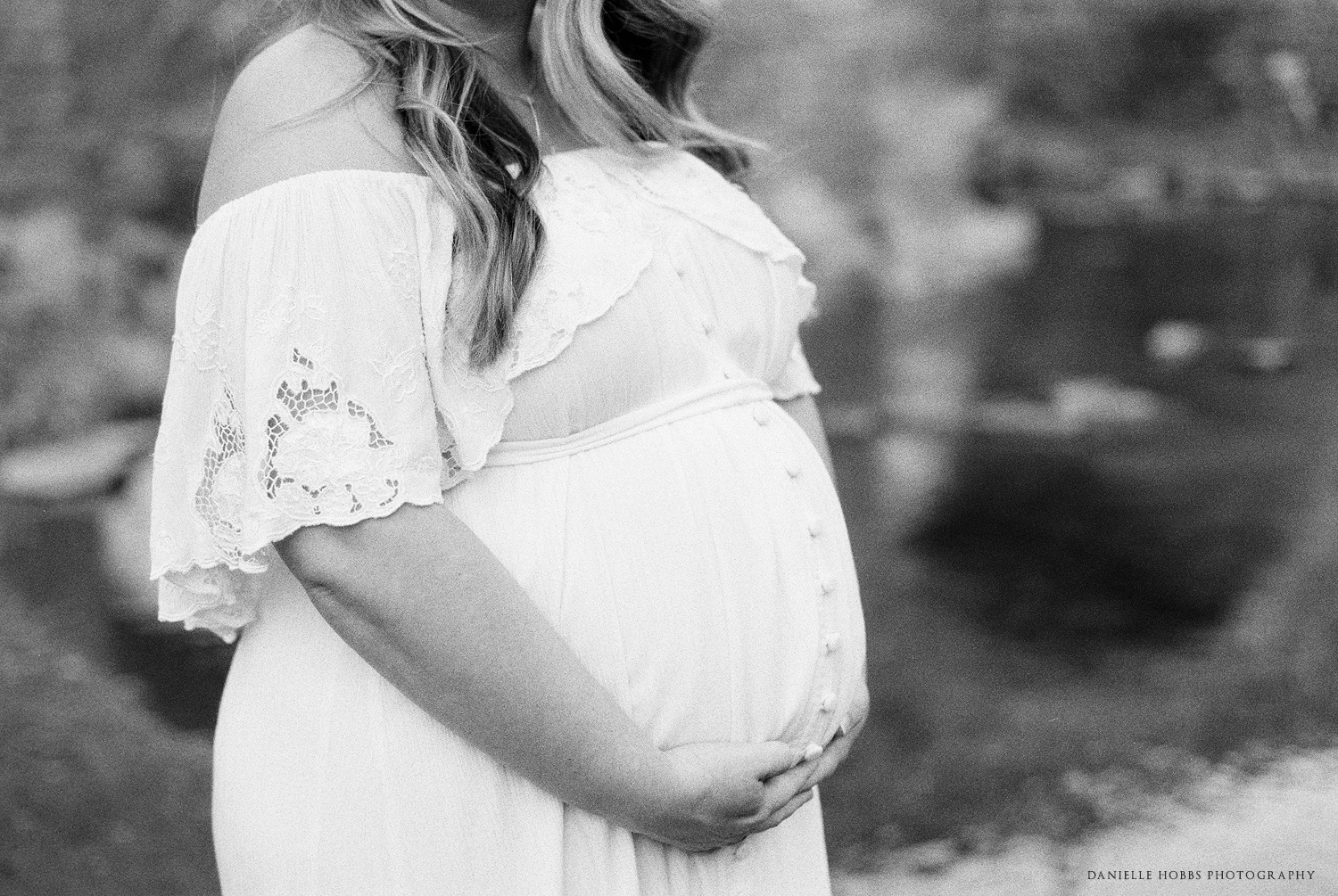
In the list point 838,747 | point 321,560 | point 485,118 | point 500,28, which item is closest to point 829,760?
point 838,747

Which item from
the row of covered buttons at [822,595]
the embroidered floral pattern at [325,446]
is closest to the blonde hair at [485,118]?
the embroidered floral pattern at [325,446]

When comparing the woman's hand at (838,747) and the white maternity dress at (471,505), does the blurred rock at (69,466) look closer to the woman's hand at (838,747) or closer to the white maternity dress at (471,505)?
the white maternity dress at (471,505)

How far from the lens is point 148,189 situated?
360 centimetres

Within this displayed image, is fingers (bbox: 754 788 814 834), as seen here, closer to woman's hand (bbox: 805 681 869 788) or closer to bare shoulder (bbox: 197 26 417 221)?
woman's hand (bbox: 805 681 869 788)

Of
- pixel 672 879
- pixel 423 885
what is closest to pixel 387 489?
pixel 423 885

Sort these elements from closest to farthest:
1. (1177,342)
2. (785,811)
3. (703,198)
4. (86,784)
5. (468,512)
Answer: (468,512) < (785,811) < (703,198) < (86,784) < (1177,342)

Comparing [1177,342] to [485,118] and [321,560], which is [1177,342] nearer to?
[485,118]

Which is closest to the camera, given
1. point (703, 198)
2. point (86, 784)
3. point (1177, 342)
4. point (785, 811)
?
point (785, 811)

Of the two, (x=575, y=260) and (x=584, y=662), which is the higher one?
(x=575, y=260)

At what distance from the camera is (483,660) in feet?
3.80

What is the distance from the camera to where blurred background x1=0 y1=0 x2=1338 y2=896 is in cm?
348

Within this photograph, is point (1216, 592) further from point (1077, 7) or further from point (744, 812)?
point (744, 812)

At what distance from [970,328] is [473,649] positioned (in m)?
2.70

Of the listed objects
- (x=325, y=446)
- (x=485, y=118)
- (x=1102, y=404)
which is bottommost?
(x=1102, y=404)
